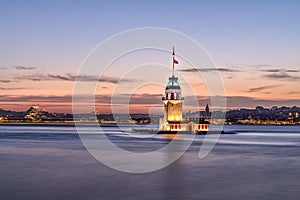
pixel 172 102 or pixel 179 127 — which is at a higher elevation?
pixel 172 102

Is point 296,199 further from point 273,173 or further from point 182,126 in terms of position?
point 182,126

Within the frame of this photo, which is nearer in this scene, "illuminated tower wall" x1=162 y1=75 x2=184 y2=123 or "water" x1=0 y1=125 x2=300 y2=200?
"water" x1=0 y1=125 x2=300 y2=200

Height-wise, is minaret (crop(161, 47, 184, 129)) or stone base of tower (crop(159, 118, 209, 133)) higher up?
minaret (crop(161, 47, 184, 129))

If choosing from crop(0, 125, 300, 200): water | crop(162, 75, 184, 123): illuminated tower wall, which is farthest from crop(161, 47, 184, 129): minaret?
crop(0, 125, 300, 200): water

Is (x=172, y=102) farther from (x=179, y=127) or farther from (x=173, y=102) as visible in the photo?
(x=179, y=127)

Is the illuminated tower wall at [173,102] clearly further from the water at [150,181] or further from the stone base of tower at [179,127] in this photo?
the water at [150,181]

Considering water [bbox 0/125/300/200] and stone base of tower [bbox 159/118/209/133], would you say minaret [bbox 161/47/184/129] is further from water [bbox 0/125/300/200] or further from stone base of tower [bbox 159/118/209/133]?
water [bbox 0/125/300/200]

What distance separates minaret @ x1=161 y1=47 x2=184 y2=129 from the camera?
7950 cm

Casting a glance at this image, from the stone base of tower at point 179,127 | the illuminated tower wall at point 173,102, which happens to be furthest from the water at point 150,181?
the stone base of tower at point 179,127

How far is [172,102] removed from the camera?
79250mm

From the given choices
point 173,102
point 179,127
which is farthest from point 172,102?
point 179,127

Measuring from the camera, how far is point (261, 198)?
19391mm

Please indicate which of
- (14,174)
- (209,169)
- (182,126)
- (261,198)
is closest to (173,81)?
(182,126)

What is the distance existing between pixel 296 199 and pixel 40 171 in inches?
579
